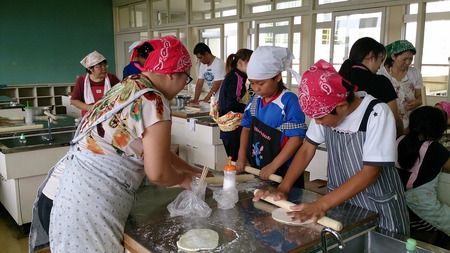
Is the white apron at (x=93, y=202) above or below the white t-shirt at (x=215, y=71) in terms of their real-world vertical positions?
below

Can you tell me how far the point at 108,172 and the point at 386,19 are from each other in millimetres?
3942

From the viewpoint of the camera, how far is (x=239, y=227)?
3.81 feet

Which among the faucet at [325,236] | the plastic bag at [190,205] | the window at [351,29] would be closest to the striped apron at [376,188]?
the faucet at [325,236]

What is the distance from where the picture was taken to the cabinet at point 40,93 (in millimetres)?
6969

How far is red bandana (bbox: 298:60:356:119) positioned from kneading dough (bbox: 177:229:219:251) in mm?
490

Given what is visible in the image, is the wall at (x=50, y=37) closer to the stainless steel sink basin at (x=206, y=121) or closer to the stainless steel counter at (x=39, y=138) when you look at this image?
the stainless steel counter at (x=39, y=138)

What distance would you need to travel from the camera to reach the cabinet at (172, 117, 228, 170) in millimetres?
3379

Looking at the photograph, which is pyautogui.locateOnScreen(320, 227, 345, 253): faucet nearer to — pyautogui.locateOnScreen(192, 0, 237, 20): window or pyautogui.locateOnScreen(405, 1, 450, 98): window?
pyautogui.locateOnScreen(405, 1, 450, 98): window

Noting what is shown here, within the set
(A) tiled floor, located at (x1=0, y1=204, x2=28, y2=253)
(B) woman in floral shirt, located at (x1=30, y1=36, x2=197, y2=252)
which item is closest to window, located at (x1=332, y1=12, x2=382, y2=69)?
(B) woman in floral shirt, located at (x1=30, y1=36, x2=197, y2=252)

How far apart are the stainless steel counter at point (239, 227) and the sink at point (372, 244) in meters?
0.03

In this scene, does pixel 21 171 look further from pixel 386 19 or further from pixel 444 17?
pixel 444 17

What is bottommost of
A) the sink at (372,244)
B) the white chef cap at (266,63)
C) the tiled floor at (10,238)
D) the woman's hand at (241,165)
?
the tiled floor at (10,238)

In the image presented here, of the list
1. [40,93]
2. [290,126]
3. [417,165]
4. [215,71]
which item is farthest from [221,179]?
[40,93]

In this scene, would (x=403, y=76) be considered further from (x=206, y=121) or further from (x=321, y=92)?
(x=321, y=92)
